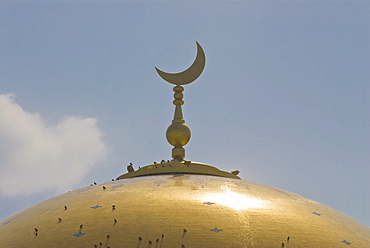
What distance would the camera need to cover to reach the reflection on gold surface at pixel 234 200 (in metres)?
16.1

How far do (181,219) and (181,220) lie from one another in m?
0.04

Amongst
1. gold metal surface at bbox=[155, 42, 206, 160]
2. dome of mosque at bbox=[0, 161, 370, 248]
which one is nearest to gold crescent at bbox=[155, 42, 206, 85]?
gold metal surface at bbox=[155, 42, 206, 160]

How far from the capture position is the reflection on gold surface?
16.1 m

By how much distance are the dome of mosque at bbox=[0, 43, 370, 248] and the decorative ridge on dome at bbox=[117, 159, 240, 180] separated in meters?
0.62

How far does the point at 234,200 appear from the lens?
16.4 meters

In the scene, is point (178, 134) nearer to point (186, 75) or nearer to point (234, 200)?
point (186, 75)

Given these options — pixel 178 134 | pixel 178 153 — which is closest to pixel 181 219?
pixel 178 153

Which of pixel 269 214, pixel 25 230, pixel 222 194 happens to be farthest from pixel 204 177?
pixel 25 230

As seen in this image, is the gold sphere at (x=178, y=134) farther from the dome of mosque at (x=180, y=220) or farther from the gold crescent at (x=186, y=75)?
the dome of mosque at (x=180, y=220)

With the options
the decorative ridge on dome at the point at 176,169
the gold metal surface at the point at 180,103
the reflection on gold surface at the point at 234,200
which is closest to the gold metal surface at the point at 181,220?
the reflection on gold surface at the point at 234,200

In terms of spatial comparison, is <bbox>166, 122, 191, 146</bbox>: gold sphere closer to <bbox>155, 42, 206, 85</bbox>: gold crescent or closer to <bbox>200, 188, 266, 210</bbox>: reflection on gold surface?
<bbox>155, 42, 206, 85</bbox>: gold crescent

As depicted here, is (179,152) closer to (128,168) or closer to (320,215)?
(128,168)

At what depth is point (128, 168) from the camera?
20.5 metres

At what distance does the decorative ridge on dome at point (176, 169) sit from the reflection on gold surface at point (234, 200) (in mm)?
2788
